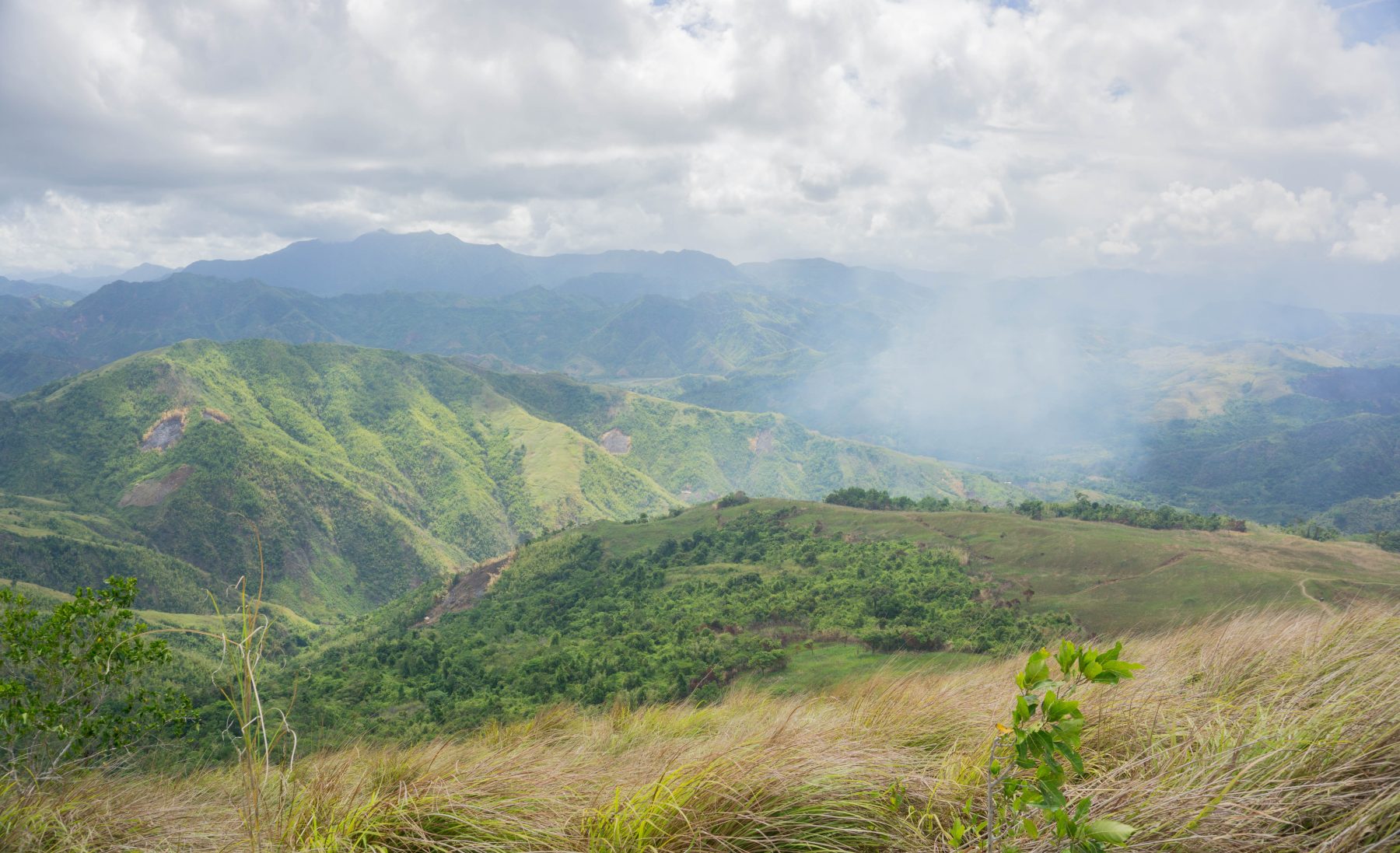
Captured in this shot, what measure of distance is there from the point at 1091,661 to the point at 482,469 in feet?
645

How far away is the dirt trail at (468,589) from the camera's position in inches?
3366

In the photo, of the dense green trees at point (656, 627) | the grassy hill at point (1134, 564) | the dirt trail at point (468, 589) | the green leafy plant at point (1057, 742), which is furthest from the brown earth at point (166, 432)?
the green leafy plant at point (1057, 742)

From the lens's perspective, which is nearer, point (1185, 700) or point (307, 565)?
point (1185, 700)

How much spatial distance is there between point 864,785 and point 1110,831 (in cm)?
176

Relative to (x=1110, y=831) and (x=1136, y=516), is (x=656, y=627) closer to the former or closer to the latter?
(x=1136, y=516)

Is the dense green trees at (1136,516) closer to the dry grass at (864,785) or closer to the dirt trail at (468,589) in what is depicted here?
the dirt trail at (468,589)

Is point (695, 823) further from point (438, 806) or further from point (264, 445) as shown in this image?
point (264, 445)

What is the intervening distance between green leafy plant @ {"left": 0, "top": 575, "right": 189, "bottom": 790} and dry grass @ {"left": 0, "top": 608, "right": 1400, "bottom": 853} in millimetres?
2345

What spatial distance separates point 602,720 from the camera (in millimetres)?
7598

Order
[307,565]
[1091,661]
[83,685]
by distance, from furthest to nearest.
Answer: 1. [307,565]
2. [83,685]
3. [1091,661]

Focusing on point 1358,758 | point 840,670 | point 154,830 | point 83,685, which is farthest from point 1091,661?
point 840,670

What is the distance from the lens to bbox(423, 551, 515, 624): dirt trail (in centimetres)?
8550

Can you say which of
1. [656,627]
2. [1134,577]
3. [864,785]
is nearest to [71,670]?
[864,785]

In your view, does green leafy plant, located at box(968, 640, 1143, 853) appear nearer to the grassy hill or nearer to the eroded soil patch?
the grassy hill
